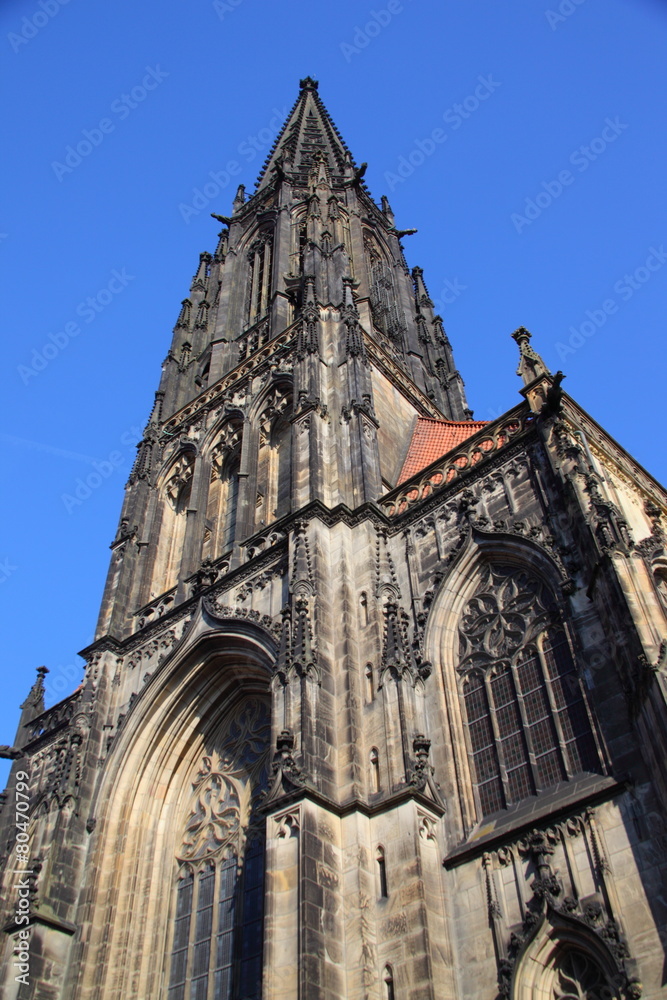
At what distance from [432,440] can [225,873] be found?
408 inches

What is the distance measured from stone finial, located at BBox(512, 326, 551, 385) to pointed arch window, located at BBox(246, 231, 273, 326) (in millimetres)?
12254

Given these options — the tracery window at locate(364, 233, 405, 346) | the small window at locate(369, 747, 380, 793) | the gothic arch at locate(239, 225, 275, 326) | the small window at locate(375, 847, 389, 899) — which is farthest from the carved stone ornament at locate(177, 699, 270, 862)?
the gothic arch at locate(239, 225, 275, 326)

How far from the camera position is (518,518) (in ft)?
46.8

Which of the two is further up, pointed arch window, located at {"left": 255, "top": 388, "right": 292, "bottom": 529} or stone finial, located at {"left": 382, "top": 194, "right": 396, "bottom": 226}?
stone finial, located at {"left": 382, "top": 194, "right": 396, "bottom": 226}

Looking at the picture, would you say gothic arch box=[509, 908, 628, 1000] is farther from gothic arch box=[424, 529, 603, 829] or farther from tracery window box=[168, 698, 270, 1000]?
tracery window box=[168, 698, 270, 1000]

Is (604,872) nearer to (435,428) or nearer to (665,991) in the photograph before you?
(665,991)

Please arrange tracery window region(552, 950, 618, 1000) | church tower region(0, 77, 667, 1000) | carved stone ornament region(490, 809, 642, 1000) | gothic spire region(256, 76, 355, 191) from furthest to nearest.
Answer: gothic spire region(256, 76, 355, 191), church tower region(0, 77, 667, 1000), tracery window region(552, 950, 618, 1000), carved stone ornament region(490, 809, 642, 1000)

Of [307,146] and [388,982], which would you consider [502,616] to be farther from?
[307,146]

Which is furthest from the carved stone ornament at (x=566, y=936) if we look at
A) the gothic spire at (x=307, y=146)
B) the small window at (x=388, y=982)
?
the gothic spire at (x=307, y=146)

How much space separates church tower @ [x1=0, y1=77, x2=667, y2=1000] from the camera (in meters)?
10.3

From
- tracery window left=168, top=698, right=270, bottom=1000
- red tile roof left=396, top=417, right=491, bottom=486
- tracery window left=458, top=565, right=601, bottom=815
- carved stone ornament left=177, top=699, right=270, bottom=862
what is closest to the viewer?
tracery window left=458, top=565, right=601, bottom=815

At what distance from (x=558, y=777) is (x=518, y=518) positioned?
14.0ft

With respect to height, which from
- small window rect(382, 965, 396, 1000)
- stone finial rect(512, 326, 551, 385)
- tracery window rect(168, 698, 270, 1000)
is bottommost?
small window rect(382, 965, 396, 1000)

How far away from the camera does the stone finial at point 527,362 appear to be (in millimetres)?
15586
